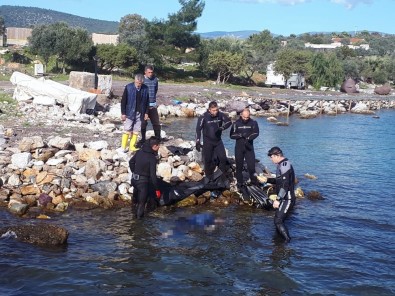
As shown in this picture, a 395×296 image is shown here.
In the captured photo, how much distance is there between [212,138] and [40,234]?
5.08m

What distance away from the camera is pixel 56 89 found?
23.7 m

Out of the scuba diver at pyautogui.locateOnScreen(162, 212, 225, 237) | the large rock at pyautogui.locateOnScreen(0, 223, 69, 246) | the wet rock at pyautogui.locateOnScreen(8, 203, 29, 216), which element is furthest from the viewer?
the wet rock at pyautogui.locateOnScreen(8, 203, 29, 216)

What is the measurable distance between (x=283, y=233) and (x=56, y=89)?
52.1ft

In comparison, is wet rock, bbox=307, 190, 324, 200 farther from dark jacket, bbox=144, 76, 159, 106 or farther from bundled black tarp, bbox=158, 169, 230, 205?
dark jacket, bbox=144, 76, 159, 106

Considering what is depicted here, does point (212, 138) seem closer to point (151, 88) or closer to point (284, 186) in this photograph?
point (151, 88)

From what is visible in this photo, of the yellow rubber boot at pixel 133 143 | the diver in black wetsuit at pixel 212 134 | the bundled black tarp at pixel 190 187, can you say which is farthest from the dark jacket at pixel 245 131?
the yellow rubber boot at pixel 133 143

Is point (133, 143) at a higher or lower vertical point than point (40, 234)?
higher

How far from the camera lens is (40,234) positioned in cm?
992

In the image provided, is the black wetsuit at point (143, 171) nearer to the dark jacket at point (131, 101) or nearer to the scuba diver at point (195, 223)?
the scuba diver at point (195, 223)

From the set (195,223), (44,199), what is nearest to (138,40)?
(44,199)

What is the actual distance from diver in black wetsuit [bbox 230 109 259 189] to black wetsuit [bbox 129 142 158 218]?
2724 millimetres

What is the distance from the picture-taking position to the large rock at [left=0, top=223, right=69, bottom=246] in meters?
9.90

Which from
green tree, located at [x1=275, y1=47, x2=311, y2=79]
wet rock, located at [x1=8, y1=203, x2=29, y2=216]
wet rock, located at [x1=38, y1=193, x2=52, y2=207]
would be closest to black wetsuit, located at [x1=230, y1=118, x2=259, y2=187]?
wet rock, located at [x1=38, y1=193, x2=52, y2=207]

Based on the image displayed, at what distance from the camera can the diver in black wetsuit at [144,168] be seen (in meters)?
10.9
